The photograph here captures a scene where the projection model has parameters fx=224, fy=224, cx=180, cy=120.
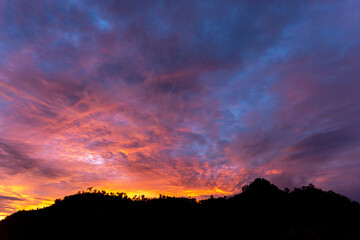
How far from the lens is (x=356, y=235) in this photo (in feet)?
35.7

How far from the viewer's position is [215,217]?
524 inches

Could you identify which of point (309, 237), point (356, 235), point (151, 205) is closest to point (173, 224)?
point (151, 205)

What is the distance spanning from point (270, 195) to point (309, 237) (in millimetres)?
3309

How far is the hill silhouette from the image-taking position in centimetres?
1183

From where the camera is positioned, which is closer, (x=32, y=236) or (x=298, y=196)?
(x=298, y=196)

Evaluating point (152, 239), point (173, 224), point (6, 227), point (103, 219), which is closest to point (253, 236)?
point (173, 224)

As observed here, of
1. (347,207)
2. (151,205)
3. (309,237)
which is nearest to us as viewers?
(309,237)

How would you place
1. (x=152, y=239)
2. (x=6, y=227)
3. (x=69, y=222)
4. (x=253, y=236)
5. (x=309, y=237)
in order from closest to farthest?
(x=309, y=237)
(x=253, y=236)
(x=152, y=239)
(x=69, y=222)
(x=6, y=227)

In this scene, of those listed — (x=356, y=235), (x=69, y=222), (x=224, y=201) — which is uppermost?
(x=224, y=201)

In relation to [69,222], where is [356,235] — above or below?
below

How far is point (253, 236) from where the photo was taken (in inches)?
459

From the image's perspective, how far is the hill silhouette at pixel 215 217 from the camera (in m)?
11.8

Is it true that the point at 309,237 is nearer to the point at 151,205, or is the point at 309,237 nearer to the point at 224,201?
the point at 224,201

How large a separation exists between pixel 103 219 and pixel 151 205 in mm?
3170
